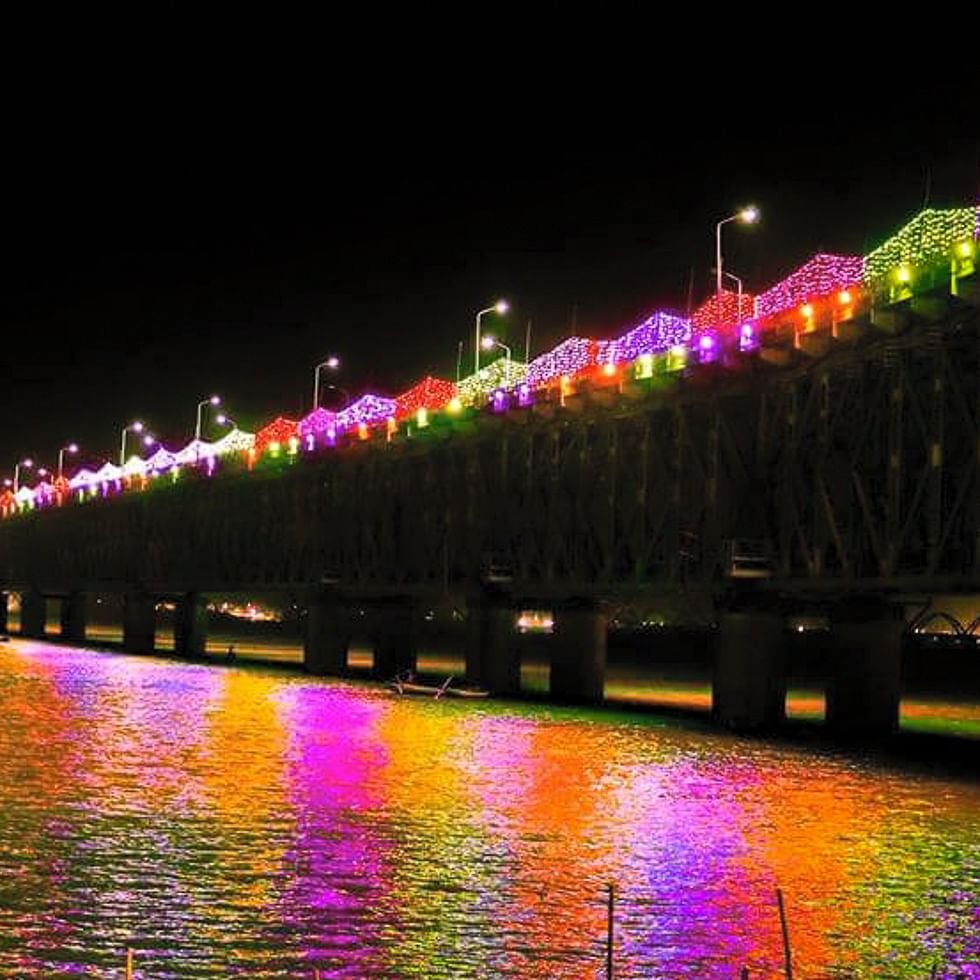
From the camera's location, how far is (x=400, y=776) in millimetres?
36906

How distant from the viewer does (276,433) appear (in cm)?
10212

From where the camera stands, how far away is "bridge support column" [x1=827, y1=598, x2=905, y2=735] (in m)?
50.6

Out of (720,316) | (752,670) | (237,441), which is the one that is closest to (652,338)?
(720,316)

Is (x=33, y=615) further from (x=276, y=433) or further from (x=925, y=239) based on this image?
(x=925, y=239)

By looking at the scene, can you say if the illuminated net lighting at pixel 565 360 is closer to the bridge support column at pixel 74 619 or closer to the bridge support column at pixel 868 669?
the bridge support column at pixel 868 669

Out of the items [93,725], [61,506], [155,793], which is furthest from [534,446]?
[61,506]

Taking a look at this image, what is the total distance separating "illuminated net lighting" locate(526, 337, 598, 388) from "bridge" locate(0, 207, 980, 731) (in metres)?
1.45

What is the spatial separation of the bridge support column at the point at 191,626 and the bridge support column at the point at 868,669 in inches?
2756

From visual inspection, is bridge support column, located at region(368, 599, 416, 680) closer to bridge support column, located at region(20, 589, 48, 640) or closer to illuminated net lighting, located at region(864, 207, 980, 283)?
illuminated net lighting, located at region(864, 207, 980, 283)

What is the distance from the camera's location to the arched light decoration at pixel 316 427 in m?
89.6

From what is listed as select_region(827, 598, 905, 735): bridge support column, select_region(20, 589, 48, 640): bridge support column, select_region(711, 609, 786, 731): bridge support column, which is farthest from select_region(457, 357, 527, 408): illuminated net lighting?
select_region(20, 589, 48, 640): bridge support column

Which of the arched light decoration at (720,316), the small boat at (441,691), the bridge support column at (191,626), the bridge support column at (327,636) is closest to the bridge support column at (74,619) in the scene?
the bridge support column at (191,626)

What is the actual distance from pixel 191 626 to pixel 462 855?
91890 mm

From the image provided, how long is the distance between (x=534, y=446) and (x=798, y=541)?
2007cm
